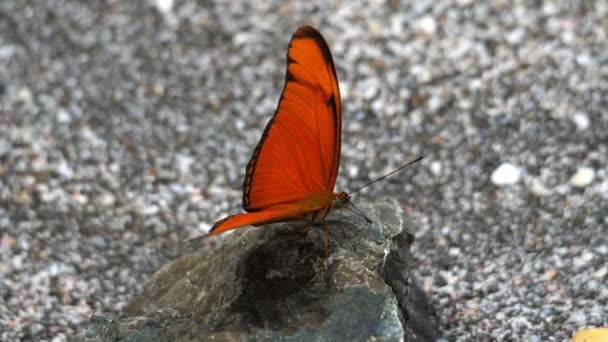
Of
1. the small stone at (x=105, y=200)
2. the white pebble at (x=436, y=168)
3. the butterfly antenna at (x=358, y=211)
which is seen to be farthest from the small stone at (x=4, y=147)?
the butterfly antenna at (x=358, y=211)

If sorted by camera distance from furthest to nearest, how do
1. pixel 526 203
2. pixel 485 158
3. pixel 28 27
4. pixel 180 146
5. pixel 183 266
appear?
pixel 28 27 < pixel 180 146 < pixel 485 158 < pixel 526 203 < pixel 183 266

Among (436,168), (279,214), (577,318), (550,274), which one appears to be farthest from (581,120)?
(279,214)

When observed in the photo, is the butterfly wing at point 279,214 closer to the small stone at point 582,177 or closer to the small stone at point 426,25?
the small stone at point 582,177

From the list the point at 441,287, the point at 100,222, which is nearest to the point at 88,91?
the point at 100,222

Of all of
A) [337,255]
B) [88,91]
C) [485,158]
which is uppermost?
[88,91]

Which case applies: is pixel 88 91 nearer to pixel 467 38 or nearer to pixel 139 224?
pixel 139 224

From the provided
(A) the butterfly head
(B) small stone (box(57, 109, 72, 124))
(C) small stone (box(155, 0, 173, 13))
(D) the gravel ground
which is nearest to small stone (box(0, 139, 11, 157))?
(D) the gravel ground

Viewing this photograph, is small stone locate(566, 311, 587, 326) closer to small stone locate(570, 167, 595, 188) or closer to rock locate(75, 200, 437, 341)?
rock locate(75, 200, 437, 341)

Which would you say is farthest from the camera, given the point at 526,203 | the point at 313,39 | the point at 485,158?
the point at 485,158
